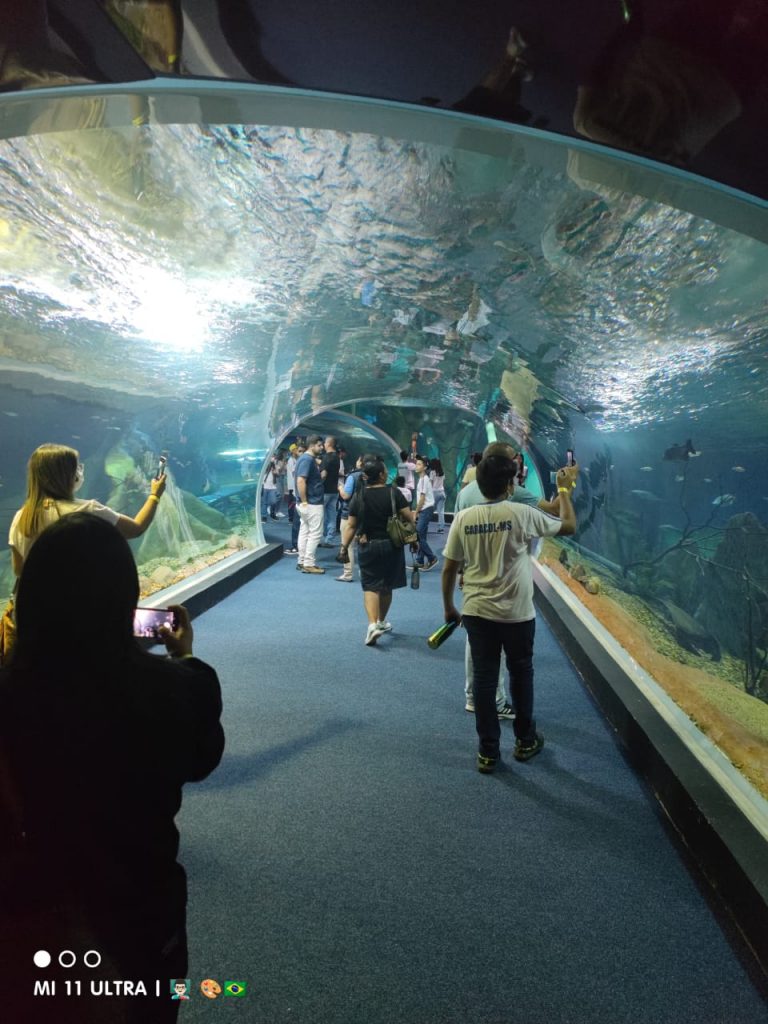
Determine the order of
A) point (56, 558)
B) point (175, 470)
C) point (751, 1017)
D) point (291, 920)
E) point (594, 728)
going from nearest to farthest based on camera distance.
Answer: point (56, 558), point (751, 1017), point (291, 920), point (594, 728), point (175, 470)

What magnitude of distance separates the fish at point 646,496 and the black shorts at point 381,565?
390cm

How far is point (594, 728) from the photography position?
16.7 ft

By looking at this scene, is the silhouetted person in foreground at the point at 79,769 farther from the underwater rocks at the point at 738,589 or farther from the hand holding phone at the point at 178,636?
the underwater rocks at the point at 738,589

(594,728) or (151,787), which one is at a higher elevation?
(151,787)

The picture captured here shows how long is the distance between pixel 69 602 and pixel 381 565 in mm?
5638

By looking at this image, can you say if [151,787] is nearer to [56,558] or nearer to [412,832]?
[56,558]

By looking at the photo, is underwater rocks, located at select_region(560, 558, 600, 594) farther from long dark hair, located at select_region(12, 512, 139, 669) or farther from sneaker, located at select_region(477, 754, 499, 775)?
long dark hair, located at select_region(12, 512, 139, 669)

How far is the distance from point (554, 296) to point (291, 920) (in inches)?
211

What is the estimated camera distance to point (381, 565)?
685 cm

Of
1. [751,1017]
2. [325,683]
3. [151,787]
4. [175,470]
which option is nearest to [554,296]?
[325,683]

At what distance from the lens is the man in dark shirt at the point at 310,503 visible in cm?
1104

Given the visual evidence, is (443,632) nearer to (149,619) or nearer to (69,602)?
(149,619)

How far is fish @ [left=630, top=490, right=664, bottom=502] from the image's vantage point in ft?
28.2

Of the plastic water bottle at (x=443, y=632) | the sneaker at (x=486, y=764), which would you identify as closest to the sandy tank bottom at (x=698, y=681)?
the sneaker at (x=486, y=764)
